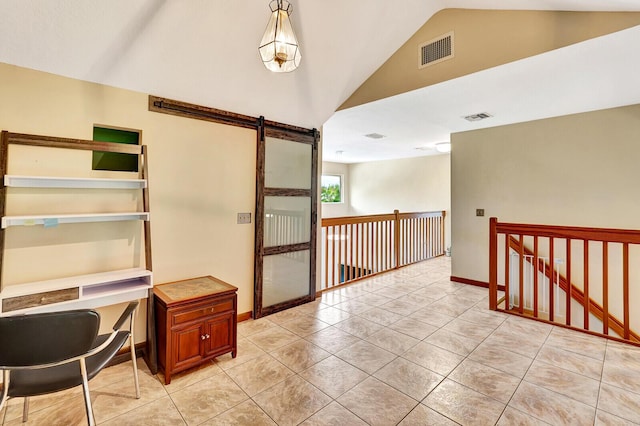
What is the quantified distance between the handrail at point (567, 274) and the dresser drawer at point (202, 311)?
10.1 ft

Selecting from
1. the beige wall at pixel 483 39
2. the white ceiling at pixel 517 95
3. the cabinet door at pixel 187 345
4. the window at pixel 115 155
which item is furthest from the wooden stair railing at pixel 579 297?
the window at pixel 115 155

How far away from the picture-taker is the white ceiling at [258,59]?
2.01 metres

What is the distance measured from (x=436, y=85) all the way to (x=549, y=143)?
7.31 feet

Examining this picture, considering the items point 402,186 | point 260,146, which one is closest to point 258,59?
point 260,146

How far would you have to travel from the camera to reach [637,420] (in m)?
1.82

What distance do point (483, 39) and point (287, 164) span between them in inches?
A: 93.9

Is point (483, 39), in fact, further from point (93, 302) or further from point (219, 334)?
point (93, 302)

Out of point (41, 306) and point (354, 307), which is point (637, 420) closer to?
point (354, 307)

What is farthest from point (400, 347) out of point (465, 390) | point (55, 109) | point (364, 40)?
point (55, 109)

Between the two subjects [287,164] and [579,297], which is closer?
[287,164]

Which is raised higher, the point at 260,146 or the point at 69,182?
the point at 260,146

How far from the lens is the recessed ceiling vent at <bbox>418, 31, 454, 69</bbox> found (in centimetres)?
299

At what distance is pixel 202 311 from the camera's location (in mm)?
2404

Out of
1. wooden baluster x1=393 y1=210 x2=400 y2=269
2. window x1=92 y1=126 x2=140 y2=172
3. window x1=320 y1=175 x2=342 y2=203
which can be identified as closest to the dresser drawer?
window x1=92 y1=126 x2=140 y2=172
